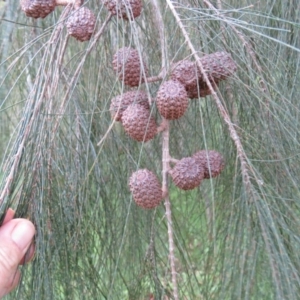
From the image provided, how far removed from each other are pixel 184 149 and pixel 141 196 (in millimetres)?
439

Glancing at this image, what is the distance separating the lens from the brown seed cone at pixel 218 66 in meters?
0.66

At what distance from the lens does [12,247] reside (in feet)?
2.44

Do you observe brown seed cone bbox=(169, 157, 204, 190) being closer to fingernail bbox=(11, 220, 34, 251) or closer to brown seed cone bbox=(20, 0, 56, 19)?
fingernail bbox=(11, 220, 34, 251)

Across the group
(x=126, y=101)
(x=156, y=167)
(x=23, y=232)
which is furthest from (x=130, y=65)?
(x=156, y=167)

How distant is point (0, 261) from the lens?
0.77 meters

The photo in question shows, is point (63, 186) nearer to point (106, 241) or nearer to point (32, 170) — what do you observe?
point (32, 170)

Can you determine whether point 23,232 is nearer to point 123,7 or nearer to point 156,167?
point 123,7

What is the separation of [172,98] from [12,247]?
1.14 feet

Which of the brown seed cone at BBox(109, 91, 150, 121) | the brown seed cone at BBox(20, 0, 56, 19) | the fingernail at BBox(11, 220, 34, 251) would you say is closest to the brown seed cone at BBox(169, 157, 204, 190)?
the brown seed cone at BBox(109, 91, 150, 121)

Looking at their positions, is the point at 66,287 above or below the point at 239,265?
below

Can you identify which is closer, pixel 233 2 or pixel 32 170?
pixel 32 170

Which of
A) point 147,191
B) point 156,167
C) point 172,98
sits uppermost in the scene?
point 172,98

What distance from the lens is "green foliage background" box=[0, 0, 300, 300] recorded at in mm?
587

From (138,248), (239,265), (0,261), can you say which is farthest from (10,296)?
(239,265)
